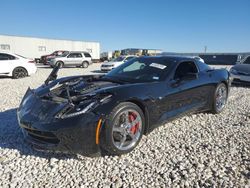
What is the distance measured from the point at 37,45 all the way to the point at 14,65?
20.5m

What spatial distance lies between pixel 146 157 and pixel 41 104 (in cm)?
156

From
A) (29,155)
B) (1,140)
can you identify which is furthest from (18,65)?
(29,155)

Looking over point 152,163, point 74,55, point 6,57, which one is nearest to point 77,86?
point 152,163

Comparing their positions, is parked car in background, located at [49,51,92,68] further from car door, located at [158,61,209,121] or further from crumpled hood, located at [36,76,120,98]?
car door, located at [158,61,209,121]

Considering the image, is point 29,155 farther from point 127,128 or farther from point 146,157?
point 146,157

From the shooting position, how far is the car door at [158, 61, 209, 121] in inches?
141

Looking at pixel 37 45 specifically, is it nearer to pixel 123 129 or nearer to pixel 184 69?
pixel 184 69

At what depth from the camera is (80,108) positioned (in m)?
2.71

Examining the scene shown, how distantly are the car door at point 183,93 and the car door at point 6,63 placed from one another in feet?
30.6

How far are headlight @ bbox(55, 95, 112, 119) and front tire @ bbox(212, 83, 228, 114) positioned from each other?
9.74 ft

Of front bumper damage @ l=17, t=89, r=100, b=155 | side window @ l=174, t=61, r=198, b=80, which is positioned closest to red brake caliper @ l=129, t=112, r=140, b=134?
front bumper damage @ l=17, t=89, r=100, b=155

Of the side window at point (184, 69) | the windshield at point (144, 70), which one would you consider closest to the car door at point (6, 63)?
the windshield at point (144, 70)

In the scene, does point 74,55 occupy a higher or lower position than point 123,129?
higher

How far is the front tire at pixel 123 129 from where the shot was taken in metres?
2.76
